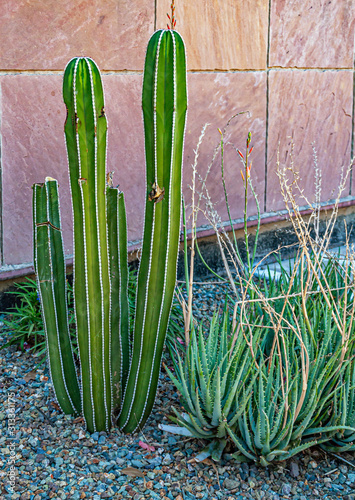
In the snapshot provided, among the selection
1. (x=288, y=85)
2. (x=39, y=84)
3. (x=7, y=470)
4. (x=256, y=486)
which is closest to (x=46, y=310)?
(x=7, y=470)

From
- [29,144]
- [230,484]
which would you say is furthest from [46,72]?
[230,484]

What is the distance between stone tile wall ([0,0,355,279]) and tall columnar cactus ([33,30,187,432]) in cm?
83

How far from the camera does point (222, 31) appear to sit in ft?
14.7

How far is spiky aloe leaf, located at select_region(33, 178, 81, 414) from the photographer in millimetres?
2494

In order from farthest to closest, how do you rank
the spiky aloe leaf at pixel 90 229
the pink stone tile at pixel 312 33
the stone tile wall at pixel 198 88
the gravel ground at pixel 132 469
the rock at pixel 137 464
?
the pink stone tile at pixel 312 33, the stone tile wall at pixel 198 88, the rock at pixel 137 464, the gravel ground at pixel 132 469, the spiky aloe leaf at pixel 90 229

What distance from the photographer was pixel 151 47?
214 centimetres

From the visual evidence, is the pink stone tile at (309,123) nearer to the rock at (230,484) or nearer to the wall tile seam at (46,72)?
the wall tile seam at (46,72)

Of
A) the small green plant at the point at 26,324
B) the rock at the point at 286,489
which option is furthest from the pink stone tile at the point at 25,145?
the rock at the point at 286,489

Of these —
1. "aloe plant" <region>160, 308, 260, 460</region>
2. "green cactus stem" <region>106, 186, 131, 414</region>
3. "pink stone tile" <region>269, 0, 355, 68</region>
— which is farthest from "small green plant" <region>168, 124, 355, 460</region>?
"pink stone tile" <region>269, 0, 355, 68</region>

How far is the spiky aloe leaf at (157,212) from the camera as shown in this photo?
214 centimetres

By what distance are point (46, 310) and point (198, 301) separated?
166cm

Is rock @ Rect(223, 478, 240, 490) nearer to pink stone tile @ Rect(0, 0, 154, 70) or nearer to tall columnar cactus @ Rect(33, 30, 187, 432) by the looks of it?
tall columnar cactus @ Rect(33, 30, 187, 432)

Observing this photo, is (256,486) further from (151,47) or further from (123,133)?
(123,133)

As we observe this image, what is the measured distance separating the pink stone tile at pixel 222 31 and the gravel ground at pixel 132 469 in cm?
268
